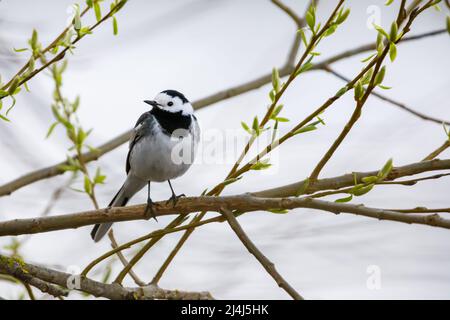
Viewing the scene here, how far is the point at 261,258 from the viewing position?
219cm

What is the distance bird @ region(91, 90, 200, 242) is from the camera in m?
4.13

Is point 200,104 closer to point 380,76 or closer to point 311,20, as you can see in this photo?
point 311,20

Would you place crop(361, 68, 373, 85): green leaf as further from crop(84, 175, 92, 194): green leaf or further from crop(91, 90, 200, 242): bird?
crop(91, 90, 200, 242): bird

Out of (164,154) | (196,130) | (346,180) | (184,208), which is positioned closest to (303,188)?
(346,180)

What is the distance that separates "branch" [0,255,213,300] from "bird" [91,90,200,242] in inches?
50.3

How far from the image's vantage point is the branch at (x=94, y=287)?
8.39 ft

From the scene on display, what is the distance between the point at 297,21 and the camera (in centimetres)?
407

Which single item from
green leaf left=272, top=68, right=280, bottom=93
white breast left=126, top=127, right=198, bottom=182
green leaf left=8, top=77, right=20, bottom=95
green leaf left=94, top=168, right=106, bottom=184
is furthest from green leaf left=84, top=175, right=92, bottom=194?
white breast left=126, top=127, right=198, bottom=182

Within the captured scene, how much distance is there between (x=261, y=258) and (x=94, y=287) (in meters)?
0.77

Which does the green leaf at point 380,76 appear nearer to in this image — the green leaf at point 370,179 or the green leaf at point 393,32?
the green leaf at point 393,32

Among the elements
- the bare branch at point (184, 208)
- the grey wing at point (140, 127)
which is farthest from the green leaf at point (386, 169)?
the grey wing at point (140, 127)

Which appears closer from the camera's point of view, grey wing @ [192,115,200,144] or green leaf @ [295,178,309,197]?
green leaf @ [295,178,309,197]
